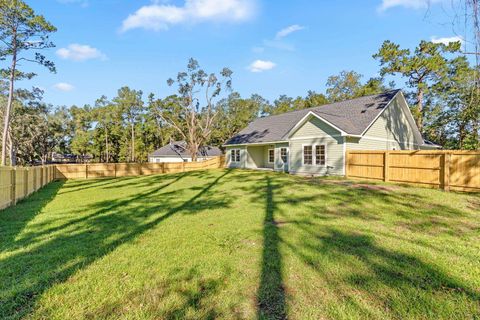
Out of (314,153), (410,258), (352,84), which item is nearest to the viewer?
(410,258)

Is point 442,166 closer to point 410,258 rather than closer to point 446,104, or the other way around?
point 410,258

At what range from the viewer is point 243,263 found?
12.0 ft

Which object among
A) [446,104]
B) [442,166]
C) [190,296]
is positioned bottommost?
[190,296]

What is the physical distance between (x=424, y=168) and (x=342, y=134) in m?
4.34

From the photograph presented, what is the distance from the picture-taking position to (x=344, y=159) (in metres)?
14.2

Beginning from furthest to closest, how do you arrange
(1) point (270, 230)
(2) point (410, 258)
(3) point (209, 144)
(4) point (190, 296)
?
(3) point (209, 144) < (1) point (270, 230) < (2) point (410, 258) < (4) point (190, 296)

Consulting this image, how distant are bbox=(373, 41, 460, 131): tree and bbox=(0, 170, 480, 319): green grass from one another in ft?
69.3

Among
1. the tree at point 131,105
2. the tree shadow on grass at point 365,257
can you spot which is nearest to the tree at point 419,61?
the tree shadow on grass at point 365,257

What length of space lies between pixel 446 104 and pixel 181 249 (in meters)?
32.6

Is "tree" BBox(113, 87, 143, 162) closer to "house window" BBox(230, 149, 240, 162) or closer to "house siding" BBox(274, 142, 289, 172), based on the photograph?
"house window" BBox(230, 149, 240, 162)

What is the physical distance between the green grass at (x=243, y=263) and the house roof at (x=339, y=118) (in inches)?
357

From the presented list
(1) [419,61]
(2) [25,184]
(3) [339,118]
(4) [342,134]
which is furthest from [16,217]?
(1) [419,61]

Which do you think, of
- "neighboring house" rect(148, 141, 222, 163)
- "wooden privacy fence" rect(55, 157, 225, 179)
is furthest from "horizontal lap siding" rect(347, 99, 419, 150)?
"neighboring house" rect(148, 141, 222, 163)

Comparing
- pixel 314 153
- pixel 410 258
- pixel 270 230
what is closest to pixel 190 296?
pixel 270 230
